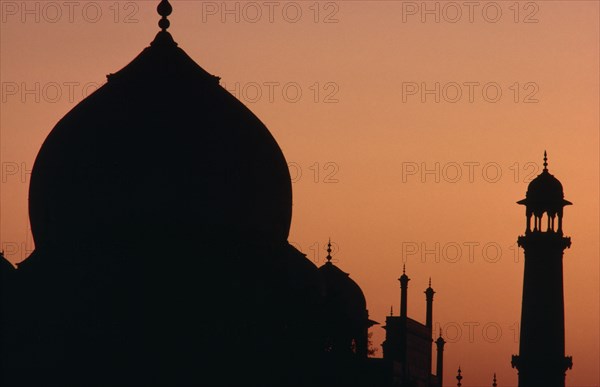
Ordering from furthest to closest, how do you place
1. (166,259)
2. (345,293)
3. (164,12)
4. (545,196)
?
(545,196) < (345,293) < (164,12) < (166,259)

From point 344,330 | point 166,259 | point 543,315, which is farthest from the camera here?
point 543,315

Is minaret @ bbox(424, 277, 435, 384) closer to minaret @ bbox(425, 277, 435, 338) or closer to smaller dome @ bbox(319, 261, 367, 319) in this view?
minaret @ bbox(425, 277, 435, 338)

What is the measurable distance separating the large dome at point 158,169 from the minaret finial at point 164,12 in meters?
1.24

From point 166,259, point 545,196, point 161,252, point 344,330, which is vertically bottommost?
A: point 344,330

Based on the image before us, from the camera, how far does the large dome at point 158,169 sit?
26.2 m

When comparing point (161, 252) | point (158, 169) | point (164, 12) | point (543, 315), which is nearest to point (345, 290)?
point (543, 315)

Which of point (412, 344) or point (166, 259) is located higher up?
point (412, 344)

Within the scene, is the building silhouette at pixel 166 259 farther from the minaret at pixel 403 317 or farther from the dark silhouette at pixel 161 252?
the minaret at pixel 403 317

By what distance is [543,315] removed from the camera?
110ft

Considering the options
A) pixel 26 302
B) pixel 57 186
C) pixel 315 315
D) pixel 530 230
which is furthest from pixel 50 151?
pixel 530 230

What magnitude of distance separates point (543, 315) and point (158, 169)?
32.7 ft

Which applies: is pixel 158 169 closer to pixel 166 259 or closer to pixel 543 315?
pixel 166 259

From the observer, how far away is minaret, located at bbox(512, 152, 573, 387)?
3350cm

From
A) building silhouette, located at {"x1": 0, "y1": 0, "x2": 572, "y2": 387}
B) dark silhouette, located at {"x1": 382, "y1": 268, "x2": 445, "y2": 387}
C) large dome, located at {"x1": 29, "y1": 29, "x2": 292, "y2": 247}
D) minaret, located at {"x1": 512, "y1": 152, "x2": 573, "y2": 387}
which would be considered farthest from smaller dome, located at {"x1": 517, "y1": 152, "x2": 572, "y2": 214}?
large dome, located at {"x1": 29, "y1": 29, "x2": 292, "y2": 247}
